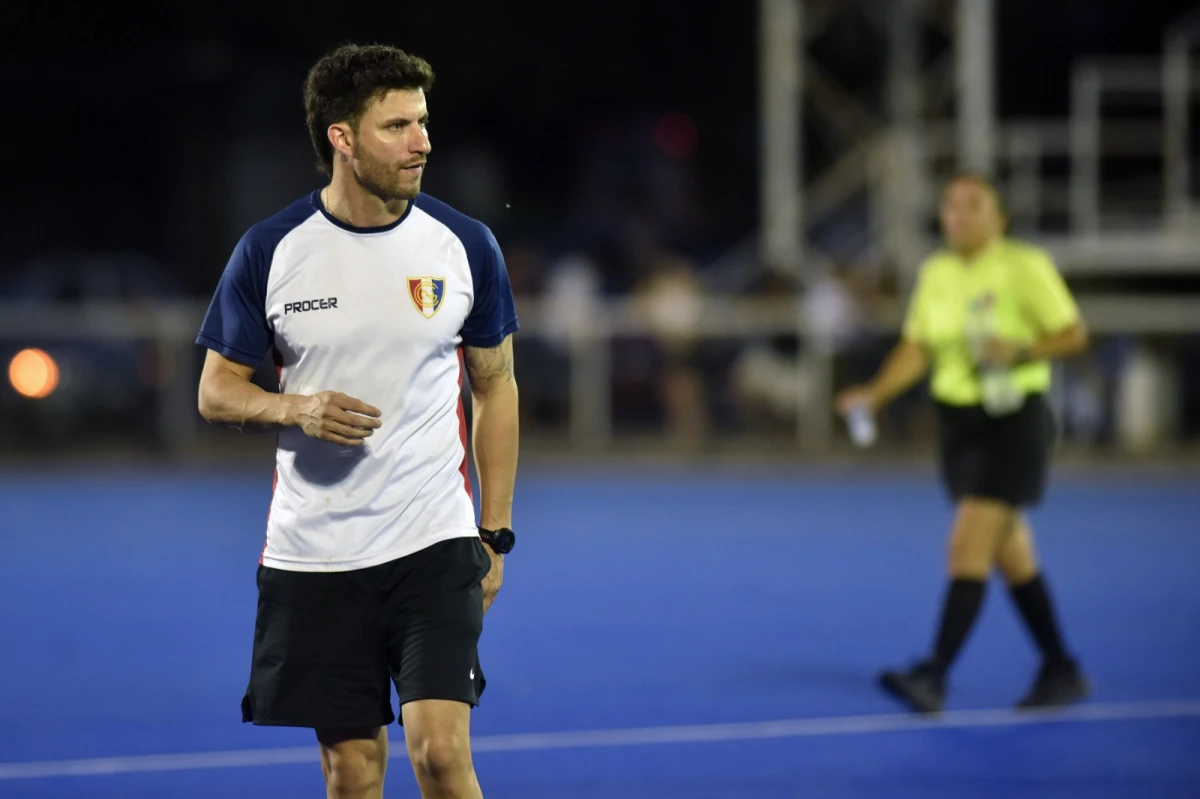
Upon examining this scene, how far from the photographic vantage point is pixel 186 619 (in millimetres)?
9070

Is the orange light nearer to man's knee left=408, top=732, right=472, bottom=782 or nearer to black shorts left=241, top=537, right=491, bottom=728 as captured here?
black shorts left=241, top=537, right=491, bottom=728

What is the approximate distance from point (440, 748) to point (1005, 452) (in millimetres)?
3633

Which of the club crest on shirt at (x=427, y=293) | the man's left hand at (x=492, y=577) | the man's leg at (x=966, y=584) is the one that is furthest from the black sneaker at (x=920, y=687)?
the club crest on shirt at (x=427, y=293)

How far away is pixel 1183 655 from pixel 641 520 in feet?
19.5

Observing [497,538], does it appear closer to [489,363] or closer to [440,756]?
[489,363]

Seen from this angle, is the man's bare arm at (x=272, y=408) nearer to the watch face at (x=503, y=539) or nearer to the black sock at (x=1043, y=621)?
the watch face at (x=503, y=539)

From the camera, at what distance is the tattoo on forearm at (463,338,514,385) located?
4309 mm

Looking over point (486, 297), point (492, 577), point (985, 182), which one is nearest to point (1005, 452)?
point (985, 182)

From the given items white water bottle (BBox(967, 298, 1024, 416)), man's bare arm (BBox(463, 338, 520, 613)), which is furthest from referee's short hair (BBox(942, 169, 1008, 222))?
man's bare arm (BBox(463, 338, 520, 613))

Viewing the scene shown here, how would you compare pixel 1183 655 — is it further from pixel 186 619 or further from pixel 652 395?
pixel 652 395

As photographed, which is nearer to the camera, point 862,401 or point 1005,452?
point 1005,452

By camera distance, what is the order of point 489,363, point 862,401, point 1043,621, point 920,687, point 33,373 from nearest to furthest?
point 489,363 → point 920,687 → point 1043,621 → point 862,401 → point 33,373

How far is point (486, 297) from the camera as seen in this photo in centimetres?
426

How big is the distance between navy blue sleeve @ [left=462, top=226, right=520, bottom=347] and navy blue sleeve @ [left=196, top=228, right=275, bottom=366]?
502mm
